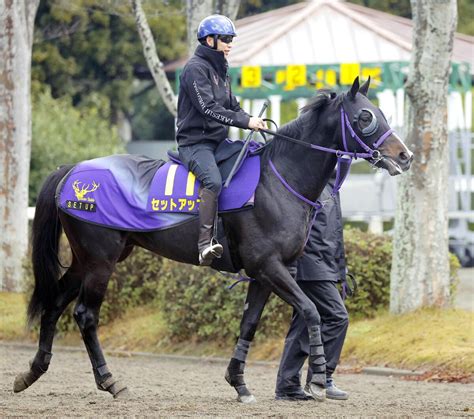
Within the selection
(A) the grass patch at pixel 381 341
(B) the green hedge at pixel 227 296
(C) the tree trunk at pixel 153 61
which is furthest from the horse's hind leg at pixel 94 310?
(C) the tree trunk at pixel 153 61

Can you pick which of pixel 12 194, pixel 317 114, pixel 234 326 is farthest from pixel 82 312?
pixel 12 194

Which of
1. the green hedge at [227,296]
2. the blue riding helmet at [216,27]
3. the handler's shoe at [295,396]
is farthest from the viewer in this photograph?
the green hedge at [227,296]

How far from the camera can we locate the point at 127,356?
13047 mm

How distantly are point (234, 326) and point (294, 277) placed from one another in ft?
12.0

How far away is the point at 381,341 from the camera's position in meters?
12.0

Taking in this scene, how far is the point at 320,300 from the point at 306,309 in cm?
70

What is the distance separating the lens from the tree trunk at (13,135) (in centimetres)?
1633

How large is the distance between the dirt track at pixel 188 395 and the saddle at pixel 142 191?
1.38 metres

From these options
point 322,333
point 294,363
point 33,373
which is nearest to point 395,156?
point 322,333

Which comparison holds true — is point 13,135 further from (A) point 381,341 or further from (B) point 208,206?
(B) point 208,206

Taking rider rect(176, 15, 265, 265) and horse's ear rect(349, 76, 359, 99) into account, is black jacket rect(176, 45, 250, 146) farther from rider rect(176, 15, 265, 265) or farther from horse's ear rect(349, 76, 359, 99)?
horse's ear rect(349, 76, 359, 99)

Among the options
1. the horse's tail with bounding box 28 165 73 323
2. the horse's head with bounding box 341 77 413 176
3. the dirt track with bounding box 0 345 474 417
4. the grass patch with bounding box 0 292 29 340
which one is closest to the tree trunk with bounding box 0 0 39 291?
the grass patch with bounding box 0 292 29 340

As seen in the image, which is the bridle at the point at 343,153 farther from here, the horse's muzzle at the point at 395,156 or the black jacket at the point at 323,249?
the black jacket at the point at 323,249

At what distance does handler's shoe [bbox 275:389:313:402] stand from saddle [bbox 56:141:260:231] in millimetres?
1508
